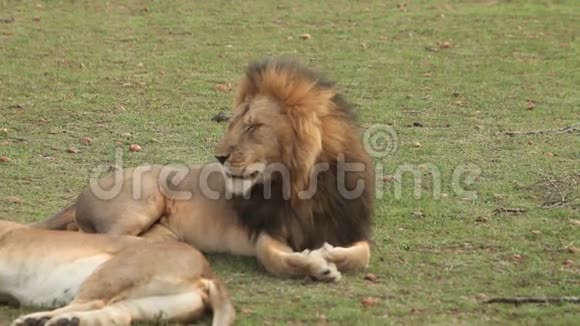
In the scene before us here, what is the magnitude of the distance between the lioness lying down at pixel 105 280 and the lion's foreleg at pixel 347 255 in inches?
29.3

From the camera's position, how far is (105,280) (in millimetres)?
4836

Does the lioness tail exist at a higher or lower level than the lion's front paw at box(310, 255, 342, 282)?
higher

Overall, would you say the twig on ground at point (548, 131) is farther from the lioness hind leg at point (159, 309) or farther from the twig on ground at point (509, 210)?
the lioness hind leg at point (159, 309)

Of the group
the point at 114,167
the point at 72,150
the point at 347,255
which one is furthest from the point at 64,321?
the point at 72,150

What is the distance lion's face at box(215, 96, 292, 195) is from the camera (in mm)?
5570

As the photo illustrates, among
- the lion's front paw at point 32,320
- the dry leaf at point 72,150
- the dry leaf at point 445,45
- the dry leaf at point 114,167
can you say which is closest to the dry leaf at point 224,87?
the dry leaf at point 72,150

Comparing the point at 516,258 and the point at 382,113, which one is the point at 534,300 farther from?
the point at 382,113

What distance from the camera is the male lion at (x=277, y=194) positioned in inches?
220

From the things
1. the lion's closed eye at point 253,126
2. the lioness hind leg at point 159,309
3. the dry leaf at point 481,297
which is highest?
the lion's closed eye at point 253,126

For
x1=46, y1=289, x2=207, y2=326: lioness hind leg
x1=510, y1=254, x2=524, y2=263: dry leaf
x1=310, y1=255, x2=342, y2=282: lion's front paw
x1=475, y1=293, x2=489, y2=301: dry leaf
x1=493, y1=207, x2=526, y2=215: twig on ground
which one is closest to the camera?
x1=46, y1=289, x2=207, y2=326: lioness hind leg

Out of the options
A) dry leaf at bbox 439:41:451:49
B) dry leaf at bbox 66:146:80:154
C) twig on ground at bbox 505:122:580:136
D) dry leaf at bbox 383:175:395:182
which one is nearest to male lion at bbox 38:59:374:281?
dry leaf at bbox 383:175:395:182

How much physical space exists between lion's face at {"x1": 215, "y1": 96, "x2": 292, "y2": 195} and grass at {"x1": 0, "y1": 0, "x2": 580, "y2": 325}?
48 cm

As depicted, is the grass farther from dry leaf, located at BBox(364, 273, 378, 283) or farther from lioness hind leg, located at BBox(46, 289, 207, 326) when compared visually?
lioness hind leg, located at BBox(46, 289, 207, 326)

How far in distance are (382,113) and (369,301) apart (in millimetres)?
4594
